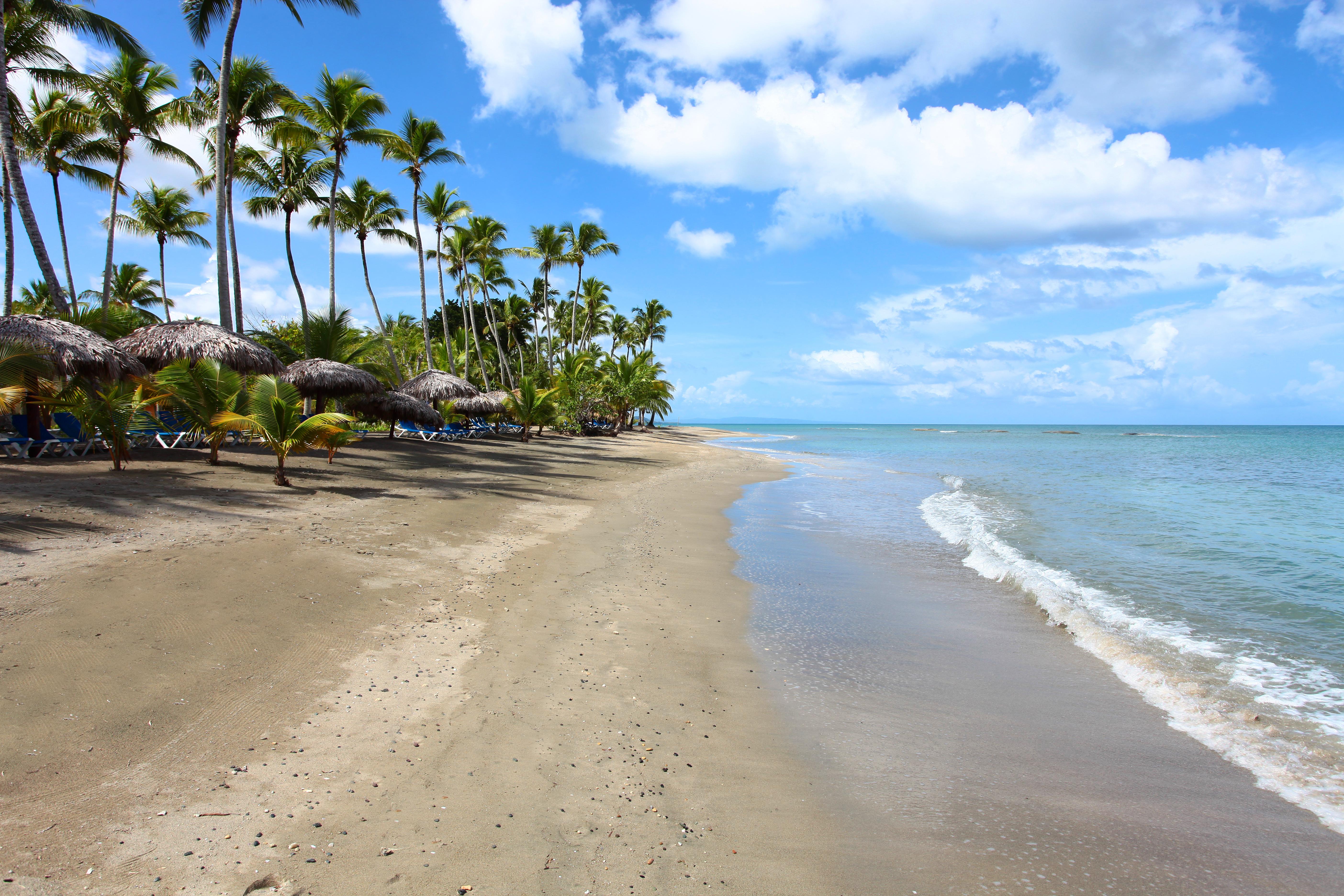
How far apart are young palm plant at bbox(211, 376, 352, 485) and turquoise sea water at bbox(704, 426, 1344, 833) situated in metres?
8.08

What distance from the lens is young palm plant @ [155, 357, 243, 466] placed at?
38.0ft

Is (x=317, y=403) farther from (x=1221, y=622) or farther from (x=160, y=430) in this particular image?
(x=1221, y=622)

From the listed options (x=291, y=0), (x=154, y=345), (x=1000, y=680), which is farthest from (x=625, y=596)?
(x=291, y=0)

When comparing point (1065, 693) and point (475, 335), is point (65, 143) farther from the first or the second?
point (1065, 693)

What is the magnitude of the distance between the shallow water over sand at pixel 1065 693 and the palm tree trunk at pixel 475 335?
2522cm

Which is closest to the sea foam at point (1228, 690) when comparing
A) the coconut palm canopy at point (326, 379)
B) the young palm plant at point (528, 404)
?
the coconut palm canopy at point (326, 379)

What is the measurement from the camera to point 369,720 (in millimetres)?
3689

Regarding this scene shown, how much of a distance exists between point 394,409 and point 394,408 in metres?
0.02

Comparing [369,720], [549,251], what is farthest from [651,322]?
[369,720]

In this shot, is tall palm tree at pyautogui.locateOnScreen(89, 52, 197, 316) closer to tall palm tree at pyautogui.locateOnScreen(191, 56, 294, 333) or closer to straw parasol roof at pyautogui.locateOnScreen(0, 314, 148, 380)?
tall palm tree at pyautogui.locateOnScreen(191, 56, 294, 333)

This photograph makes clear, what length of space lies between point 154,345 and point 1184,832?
57.8 ft

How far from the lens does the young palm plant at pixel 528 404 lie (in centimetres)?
2811

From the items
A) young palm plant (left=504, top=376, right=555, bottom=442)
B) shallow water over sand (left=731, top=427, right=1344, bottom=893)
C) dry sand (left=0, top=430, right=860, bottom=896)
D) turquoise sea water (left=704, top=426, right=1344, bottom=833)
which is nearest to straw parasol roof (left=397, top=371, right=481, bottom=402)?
young palm plant (left=504, top=376, right=555, bottom=442)

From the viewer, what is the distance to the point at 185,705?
3670mm
